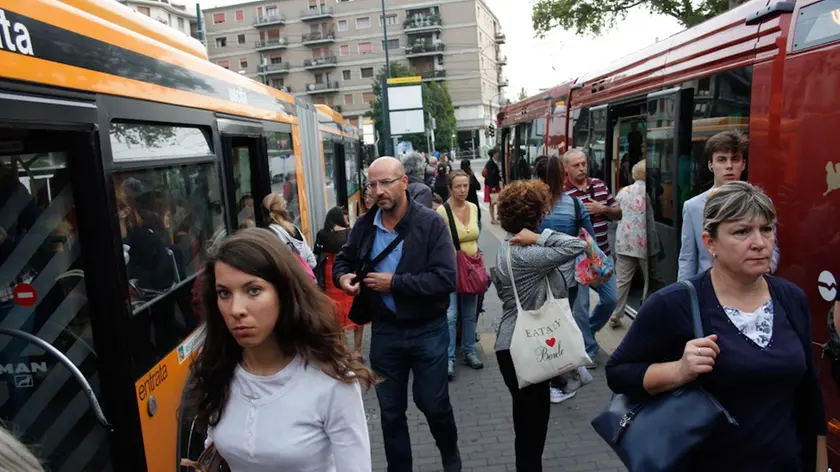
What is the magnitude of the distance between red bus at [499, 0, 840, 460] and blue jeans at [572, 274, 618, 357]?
59 cm

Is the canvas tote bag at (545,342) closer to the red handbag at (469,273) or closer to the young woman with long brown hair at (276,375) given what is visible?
the young woman with long brown hair at (276,375)

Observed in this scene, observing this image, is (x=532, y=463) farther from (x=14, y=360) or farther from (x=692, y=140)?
(x=692, y=140)

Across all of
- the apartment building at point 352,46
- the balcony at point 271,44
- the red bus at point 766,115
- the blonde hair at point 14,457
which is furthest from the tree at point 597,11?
the balcony at point 271,44

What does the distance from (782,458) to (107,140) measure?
3036 mm

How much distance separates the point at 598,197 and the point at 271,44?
79693 mm

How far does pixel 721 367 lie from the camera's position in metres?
2.08

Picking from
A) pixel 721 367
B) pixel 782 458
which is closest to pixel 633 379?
pixel 721 367

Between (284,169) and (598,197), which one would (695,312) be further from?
(284,169)

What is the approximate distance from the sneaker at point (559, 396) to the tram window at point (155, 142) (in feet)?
10.7

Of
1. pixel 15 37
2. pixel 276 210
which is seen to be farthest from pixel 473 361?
pixel 15 37

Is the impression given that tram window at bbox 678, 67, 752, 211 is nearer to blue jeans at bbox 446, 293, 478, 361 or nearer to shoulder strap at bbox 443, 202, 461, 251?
shoulder strap at bbox 443, 202, 461, 251

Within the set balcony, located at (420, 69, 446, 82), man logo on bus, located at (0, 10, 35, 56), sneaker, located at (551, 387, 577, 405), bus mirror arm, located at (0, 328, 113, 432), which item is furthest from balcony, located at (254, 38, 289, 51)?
bus mirror arm, located at (0, 328, 113, 432)

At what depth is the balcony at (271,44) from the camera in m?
78.9

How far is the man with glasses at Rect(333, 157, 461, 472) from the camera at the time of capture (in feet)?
12.3
